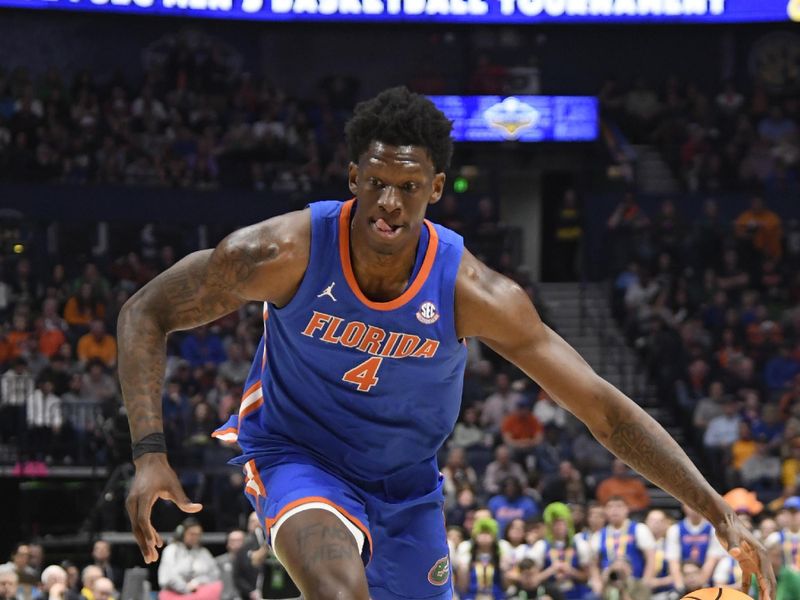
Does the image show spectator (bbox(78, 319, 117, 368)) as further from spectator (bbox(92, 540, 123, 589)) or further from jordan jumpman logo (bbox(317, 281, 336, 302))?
jordan jumpman logo (bbox(317, 281, 336, 302))

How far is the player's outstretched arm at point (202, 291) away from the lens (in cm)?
464

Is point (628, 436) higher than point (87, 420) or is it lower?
higher

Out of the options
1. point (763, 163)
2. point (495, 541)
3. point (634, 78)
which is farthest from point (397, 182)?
point (634, 78)

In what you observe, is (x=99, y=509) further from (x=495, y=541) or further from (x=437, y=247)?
(x=437, y=247)

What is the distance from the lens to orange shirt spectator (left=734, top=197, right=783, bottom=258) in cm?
1923

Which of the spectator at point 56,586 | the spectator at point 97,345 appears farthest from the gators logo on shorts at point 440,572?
the spectator at point 97,345

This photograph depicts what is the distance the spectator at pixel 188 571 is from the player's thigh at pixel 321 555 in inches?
313

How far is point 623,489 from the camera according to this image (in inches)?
573

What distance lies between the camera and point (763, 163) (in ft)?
69.6

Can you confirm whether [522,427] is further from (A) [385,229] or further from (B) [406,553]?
(A) [385,229]

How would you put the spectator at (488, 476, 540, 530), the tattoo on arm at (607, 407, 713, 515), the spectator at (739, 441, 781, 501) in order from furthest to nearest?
the spectator at (739, 441, 781, 501) → the spectator at (488, 476, 540, 530) → the tattoo on arm at (607, 407, 713, 515)

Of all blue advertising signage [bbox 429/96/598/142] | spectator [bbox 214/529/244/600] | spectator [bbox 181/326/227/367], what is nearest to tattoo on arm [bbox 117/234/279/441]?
spectator [bbox 214/529/244/600]

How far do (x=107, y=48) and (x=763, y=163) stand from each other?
1086 centimetres

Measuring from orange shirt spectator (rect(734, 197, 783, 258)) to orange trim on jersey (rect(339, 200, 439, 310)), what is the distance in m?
15.1
